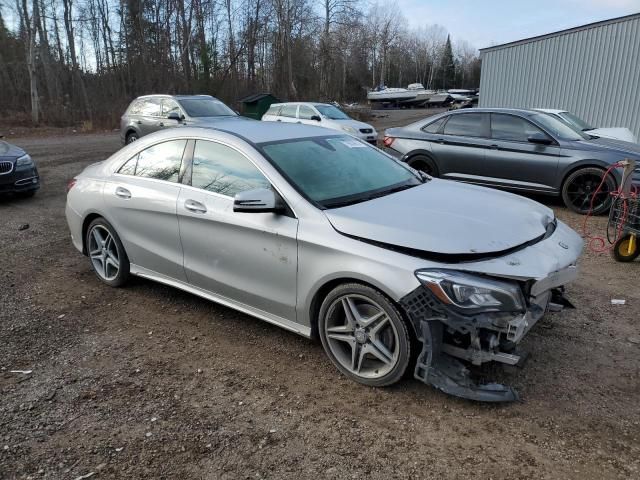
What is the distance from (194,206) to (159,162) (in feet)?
2.52

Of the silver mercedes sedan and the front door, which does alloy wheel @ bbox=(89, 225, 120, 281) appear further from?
the front door

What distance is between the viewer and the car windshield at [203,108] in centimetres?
1282

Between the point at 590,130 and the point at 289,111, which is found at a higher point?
the point at 289,111

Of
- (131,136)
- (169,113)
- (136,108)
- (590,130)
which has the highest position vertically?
(136,108)

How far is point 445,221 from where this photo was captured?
327 cm

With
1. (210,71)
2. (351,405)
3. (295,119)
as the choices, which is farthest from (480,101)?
(210,71)

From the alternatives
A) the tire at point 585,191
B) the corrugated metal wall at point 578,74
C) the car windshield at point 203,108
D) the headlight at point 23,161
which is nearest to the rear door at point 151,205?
the headlight at point 23,161

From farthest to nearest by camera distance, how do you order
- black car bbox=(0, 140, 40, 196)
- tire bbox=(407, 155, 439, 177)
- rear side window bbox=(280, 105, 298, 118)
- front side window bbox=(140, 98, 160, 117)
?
rear side window bbox=(280, 105, 298, 118)
front side window bbox=(140, 98, 160, 117)
tire bbox=(407, 155, 439, 177)
black car bbox=(0, 140, 40, 196)

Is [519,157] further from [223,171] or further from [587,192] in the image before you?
[223,171]

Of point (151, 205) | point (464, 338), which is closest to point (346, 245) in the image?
point (464, 338)

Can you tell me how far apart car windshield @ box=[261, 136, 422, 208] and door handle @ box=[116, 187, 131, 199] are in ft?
4.96

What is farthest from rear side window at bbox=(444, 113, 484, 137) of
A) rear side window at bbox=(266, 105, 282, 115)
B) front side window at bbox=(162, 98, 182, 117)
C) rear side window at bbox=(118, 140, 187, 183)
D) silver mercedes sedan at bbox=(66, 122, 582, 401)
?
rear side window at bbox=(266, 105, 282, 115)

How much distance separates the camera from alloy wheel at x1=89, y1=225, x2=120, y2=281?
5012 mm

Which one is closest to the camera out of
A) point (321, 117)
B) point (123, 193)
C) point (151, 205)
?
point (151, 205)
